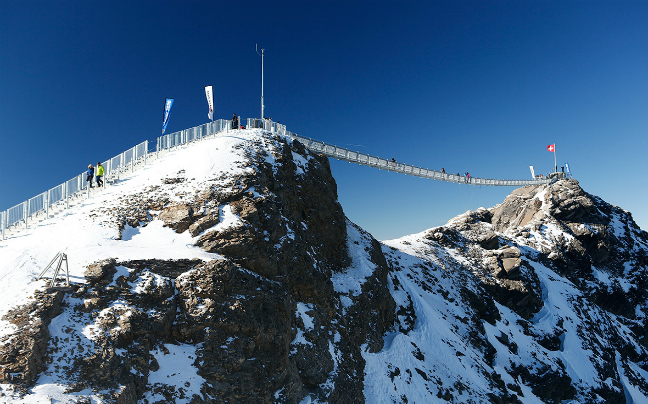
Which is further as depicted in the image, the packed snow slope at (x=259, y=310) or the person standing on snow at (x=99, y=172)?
the person standing on snow at (x=99, y=172)

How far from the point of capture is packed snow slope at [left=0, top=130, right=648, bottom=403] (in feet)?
34.3

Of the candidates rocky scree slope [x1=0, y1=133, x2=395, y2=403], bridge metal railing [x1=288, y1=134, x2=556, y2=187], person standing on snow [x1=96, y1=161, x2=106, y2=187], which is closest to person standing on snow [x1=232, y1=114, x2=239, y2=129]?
bridge metal railing [x1=288, y1=134, x2=556, y2=187]

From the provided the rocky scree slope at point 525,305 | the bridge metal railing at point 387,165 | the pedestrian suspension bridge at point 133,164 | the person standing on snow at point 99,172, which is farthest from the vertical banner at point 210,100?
the rocky scree slope at point 525,305

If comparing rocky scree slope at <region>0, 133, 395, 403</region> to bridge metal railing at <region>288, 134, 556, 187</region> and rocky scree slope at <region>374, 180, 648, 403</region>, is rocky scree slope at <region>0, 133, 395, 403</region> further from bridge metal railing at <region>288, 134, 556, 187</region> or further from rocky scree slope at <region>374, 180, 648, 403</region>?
bridge metal railing at <region>288, 134, 556, 187</region>

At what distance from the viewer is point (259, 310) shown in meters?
13.1

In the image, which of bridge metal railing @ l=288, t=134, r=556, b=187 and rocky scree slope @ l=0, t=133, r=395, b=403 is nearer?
rocky scree slope @ l=0, t=133, r=395, b=403

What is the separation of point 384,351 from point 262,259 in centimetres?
1028

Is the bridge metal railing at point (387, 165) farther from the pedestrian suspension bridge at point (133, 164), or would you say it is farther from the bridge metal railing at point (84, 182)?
the bridge metal railing at point (84, 182)

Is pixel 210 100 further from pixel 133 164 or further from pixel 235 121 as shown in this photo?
pixel 133 164

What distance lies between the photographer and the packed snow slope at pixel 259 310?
412 inches

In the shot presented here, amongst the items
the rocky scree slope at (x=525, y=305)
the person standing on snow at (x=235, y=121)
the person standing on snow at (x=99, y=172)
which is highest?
the person standing on snow at (x=235, y=121)

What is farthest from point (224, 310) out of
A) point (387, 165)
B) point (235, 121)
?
point (387, 165)

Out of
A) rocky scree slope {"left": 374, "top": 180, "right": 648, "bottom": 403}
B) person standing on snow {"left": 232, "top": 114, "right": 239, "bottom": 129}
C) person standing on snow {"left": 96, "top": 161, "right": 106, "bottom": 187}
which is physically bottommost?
rocky scree slope {"left": 374, "top": 180, "right": 648, "bottom": 403}

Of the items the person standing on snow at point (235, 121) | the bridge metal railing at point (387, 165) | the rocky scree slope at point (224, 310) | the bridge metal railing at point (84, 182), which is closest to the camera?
the rocky scree slope at point (224, 310)
